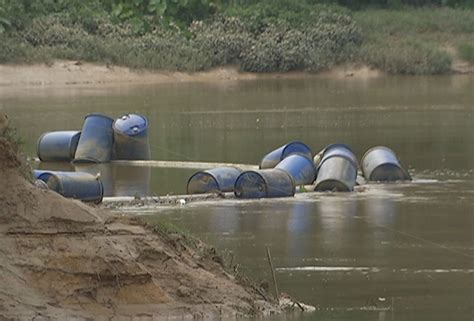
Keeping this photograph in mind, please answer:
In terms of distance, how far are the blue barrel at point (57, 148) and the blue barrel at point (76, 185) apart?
627 centimetres

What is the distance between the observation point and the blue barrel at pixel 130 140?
88.7 ft

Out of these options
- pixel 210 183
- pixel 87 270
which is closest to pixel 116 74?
pixel 210 183

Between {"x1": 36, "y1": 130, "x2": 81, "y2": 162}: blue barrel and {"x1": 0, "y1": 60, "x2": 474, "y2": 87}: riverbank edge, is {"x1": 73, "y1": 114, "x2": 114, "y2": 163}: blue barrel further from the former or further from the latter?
{"x1": 0, "y1": 60, "x2": 474, "y2": 87}: riverbank edge

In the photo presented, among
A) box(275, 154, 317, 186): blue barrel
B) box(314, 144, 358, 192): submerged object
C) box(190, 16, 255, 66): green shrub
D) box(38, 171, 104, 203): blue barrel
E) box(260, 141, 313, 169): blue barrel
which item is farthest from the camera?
box(190, 16, 255, 66): green shrub

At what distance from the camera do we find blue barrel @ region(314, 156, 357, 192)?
2267cm

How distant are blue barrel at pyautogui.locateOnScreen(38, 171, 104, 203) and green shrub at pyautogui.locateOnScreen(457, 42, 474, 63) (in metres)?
38.4

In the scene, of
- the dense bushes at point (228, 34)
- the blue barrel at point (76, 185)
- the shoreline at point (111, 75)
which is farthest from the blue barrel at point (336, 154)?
the dense bushes at point (228, 34)

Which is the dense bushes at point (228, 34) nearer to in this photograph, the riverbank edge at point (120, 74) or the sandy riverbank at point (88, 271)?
the riverbank edge at point (120, 74)

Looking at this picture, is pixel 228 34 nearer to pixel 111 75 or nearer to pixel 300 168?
pixel 111 75

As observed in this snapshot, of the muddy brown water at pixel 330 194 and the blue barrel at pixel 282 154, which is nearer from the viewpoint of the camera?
the muddy brown water at pixel 330 194

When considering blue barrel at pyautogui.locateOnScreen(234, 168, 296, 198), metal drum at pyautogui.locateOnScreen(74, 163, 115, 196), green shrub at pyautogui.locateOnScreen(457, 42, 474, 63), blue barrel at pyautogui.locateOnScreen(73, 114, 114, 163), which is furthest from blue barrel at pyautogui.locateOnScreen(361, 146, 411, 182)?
green shrub at pyautogui.locateOnScreen(457, 42, 474, 63)

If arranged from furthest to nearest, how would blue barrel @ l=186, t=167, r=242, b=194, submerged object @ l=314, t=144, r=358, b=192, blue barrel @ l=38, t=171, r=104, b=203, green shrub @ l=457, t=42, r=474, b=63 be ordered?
green shrub @ l=457, t=42, r=474, b=63
submerged object @ l=314, t=144, r=358, b=192
blue barrel @ l=186, t=167, r=242, b=194
blue barrel @ l=38, t=171, r=104, b=203

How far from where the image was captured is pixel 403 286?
1473 cm

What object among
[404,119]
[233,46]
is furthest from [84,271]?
[233,46]
